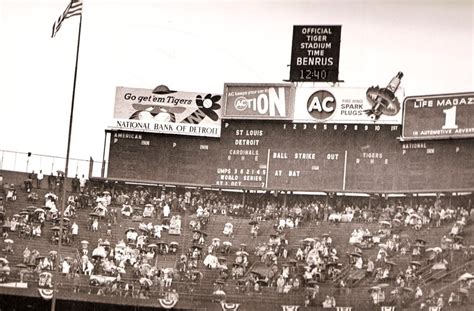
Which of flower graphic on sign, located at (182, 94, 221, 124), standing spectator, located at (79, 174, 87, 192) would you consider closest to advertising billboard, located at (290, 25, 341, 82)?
flower graphic on sign, located at (182, 94, 221, 124)

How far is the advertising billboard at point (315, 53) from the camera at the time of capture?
40.9 meters

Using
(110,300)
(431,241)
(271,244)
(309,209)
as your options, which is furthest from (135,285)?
(431,241)

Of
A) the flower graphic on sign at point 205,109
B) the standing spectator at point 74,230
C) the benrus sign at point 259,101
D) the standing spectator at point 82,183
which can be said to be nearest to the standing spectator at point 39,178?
the standing spectator at point 82,183

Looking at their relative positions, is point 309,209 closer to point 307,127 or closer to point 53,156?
point 307,127

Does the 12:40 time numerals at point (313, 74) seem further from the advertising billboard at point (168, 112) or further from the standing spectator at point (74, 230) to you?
the standing spectator at point (74, 230)

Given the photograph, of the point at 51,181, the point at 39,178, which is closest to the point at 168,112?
the point at 51,181

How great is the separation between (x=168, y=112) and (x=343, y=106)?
8.44 metres

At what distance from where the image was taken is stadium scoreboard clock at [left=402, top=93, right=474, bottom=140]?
3753cm

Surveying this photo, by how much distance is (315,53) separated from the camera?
41250 millimetres

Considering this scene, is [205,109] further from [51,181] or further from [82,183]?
[51,181]

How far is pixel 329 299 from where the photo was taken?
34.4 metres

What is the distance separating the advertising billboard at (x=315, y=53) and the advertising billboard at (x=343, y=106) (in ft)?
2.12

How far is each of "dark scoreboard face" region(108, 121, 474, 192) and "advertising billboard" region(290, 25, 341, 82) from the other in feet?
7.72

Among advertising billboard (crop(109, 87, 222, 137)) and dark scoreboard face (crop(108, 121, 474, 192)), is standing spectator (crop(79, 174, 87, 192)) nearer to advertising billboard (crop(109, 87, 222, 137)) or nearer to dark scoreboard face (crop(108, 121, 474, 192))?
dark scoreboard face (crop(108, 121, 474, 192))
